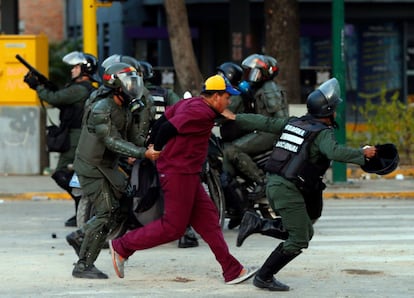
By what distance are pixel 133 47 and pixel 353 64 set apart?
19.3 ft

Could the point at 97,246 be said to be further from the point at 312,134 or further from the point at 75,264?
the point at 312,134

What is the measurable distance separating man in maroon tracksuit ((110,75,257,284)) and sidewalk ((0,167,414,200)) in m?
7.56

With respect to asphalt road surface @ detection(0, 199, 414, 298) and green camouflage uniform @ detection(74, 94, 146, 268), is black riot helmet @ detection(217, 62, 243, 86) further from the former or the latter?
green camouflage uniform @ detection(74, 94, 146, 268)

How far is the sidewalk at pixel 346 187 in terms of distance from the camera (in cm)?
1688

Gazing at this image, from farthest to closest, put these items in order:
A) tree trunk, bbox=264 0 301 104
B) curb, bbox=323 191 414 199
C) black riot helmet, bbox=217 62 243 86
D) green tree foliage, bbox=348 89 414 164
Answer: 1. tree trunk, bbox=264 0 301 104
2. green tree foliage, bbox=348 89 414 164
3. curb, bbox=323 191 414 199
4. black riot helmet, bbox=217 62 243 86

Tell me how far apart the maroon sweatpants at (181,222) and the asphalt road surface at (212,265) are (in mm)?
291

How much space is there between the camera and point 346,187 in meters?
17.5

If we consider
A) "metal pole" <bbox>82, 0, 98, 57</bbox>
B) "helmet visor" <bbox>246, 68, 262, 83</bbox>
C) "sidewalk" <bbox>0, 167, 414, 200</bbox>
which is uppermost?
"metal pole" <bbox>82, 0, 98, 57</bbox>

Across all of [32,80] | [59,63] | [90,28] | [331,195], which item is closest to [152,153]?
[32,80]

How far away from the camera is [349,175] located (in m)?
18.9

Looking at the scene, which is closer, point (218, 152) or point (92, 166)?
point (92, 166)

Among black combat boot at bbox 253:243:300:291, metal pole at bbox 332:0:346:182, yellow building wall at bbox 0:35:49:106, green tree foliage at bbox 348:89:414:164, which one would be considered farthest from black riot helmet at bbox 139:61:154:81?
green tree foliage at bbox 348:89:414:164

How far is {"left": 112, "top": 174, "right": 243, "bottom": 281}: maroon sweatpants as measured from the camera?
9.30m

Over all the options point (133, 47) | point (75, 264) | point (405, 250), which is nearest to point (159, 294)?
point (75, 264)
